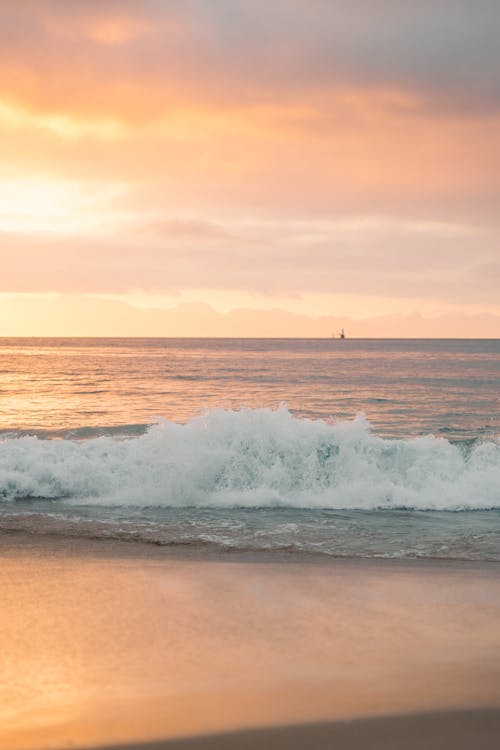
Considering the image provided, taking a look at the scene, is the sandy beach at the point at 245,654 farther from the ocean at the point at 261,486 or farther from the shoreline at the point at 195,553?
the ocean at the point at 261,486

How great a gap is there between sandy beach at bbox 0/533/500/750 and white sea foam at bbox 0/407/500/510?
576 centimetres

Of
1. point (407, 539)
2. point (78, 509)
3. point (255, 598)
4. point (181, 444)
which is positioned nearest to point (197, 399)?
point (181, 444)

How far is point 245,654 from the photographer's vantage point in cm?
676

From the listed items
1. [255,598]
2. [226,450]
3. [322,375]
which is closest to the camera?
[255,598]

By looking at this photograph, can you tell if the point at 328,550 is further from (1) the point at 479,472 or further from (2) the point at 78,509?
(1) the point at 479,472

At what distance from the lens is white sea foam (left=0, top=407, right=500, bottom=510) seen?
16.1m

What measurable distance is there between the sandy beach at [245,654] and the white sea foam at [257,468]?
5.76 meters

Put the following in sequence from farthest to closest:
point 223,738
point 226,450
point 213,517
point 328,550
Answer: point 226,450 → point 213,517 → point 328,550 → point 223,738

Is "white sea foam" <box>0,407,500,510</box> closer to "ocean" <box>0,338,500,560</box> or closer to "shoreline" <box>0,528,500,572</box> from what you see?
"ocean" <box>0,338,500,560</box>

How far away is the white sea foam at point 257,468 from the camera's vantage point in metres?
16.1

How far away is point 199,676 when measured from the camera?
625cm

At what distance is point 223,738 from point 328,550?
633 cm

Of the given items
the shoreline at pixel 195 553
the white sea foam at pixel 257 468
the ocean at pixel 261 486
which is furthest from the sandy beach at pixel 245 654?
the white sea foam at pixel 257 468

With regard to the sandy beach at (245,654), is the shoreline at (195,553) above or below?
below
